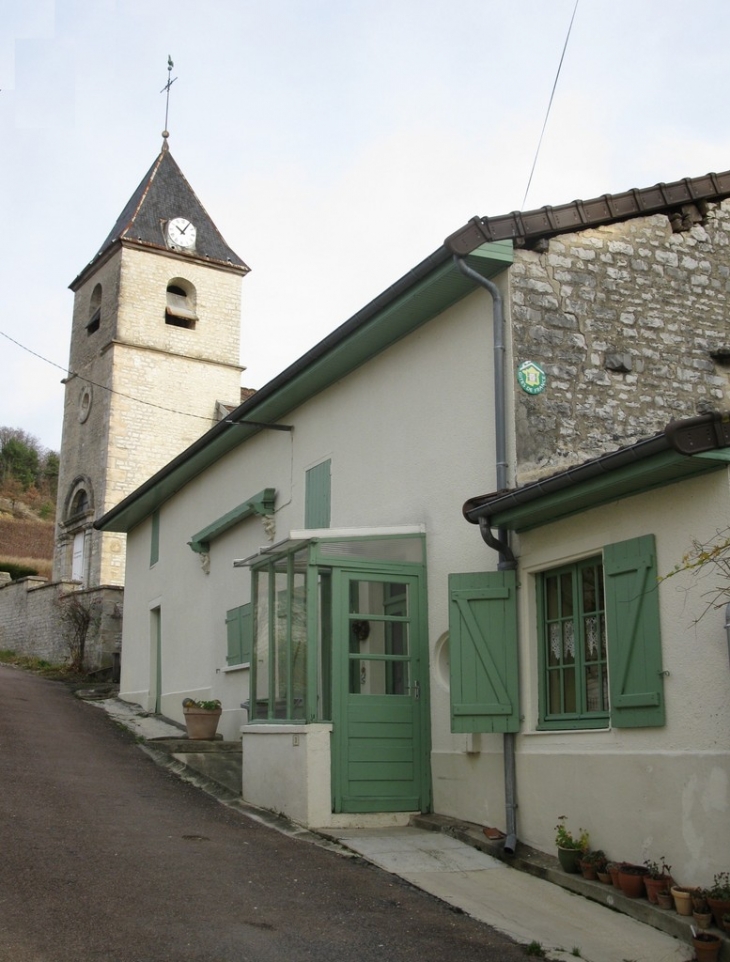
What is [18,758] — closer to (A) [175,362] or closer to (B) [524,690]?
(B) [524,690]

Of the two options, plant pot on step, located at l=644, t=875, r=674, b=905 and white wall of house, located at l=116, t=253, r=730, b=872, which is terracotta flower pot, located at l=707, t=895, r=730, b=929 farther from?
plant pot on step, located at l=644, t=875, r=674, b=905

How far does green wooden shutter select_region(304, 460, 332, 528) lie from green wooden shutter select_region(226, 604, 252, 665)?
2.11 m

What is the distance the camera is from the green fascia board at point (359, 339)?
389 inches

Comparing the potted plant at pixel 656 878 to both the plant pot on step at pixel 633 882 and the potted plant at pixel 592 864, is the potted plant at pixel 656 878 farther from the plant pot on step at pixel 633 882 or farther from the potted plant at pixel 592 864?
the potted plant at pixel 592 864

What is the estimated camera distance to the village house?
7484 millimetres

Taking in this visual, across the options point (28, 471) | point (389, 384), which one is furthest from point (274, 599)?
point (28, 471)

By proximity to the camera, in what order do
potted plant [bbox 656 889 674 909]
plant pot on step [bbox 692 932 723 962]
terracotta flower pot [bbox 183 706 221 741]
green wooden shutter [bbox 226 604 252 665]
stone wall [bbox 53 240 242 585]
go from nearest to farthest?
plant pot on step [bbox 692 932 723 962] < potted plant [bbox 656 889 674 909] < terracotta flower pot [bbox 183 706 221 741] < green wooden shutter [bbox 226 604 252 665] < stone wall [bbox 53 240 242 585]

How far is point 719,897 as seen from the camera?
256 inches

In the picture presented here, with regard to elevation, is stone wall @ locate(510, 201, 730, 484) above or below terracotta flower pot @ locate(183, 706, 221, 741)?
above

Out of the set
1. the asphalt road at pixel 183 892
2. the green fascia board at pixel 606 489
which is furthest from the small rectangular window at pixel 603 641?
the asphalt road at pixel 183 892

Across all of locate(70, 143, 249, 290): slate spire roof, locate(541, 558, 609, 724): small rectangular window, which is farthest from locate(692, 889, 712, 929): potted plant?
locate(70, 143, 249, 290): slate spire roof

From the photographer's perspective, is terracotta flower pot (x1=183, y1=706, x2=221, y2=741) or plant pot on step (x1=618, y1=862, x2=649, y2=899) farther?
terracotta flower pot (x1=183, y1=706, x2=221, y2=741)

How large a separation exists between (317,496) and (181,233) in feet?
77.6

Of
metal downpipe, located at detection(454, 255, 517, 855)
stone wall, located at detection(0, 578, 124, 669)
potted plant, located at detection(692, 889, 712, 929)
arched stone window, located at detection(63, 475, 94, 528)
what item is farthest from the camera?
arched stone window, located at detection(63, 475, 94, 528)
